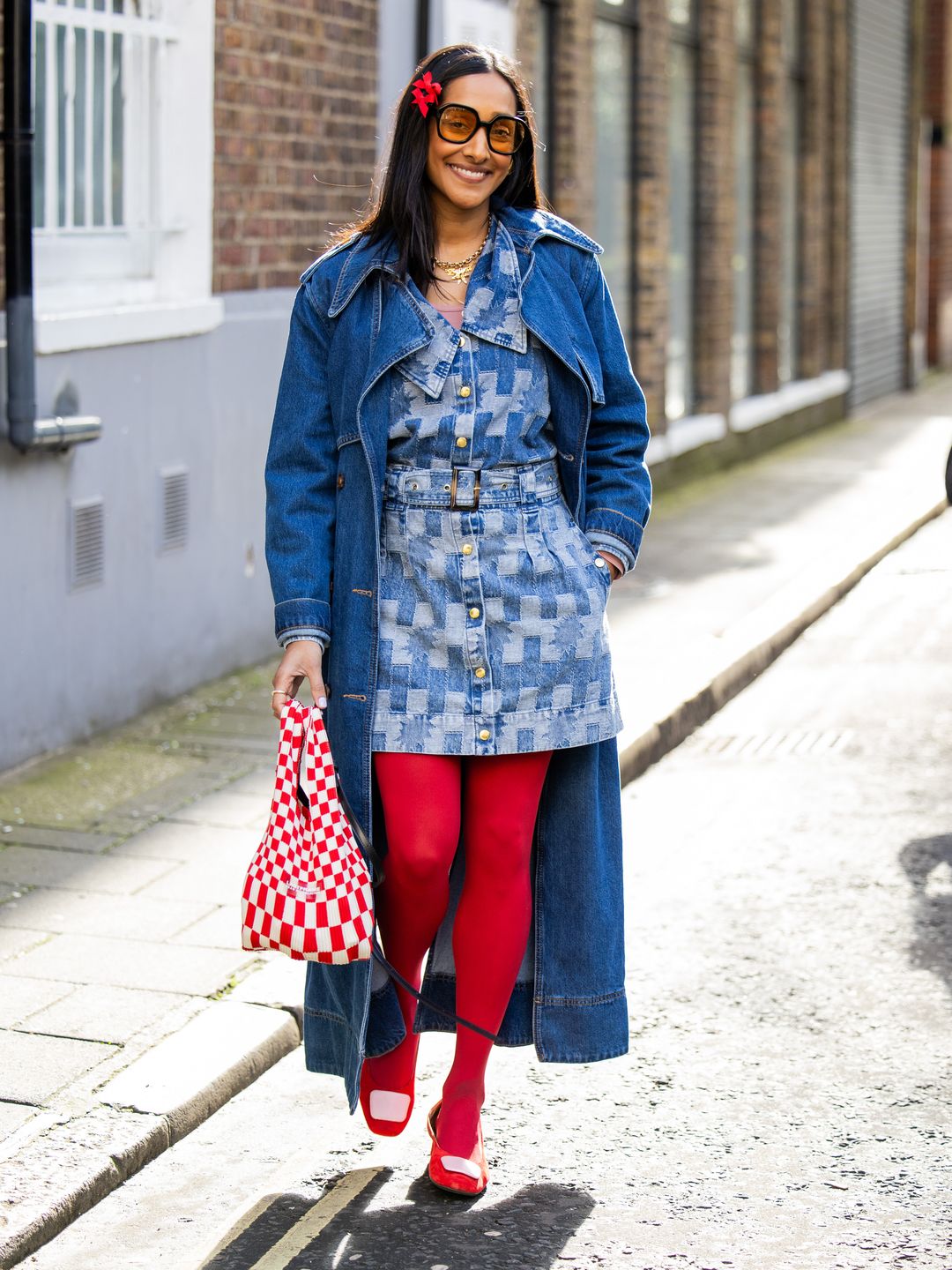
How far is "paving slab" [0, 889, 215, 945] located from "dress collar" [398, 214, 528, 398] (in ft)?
6.51

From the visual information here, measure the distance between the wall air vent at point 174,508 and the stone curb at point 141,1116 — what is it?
3.39 meters

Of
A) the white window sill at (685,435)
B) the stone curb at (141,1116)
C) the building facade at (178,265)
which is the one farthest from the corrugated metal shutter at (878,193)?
the stone curb at (141,1116)

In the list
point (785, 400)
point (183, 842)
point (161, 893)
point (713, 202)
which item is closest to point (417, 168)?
point (161, 893)

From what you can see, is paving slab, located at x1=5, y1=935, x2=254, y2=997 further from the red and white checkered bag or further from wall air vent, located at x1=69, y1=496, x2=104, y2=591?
wall air vent, located at x1=69, y1=496, x2=104, y2=591

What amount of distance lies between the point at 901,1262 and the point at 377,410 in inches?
66.4

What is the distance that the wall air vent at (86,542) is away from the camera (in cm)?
696

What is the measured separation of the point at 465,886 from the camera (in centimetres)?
371

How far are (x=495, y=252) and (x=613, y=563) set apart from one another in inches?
23.0

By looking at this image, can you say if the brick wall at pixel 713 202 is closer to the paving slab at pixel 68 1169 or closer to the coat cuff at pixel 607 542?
the coat cuff at pixel 607 542

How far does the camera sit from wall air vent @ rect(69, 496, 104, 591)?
6.96m

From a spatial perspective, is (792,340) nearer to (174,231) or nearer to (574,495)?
(174,231)

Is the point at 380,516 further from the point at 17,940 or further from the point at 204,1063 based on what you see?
the point at 17,940

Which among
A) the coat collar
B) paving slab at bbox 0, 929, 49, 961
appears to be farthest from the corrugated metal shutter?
the coat collar

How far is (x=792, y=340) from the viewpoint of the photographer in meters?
19.4
